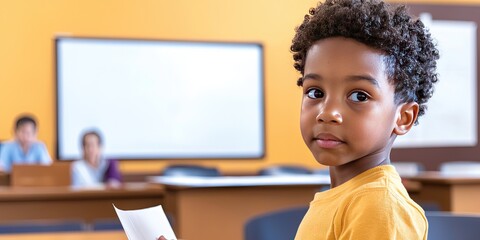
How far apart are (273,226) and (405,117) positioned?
115 cm

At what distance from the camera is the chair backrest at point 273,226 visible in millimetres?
2539

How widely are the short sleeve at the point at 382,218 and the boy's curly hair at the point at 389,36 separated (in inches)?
8.7

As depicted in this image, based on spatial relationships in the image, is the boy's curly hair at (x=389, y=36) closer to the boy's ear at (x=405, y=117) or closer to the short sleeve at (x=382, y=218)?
the boy's ear at (x=405, y=117)

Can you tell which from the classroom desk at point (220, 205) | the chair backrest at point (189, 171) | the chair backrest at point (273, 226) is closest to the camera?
the chair backrest at point (273, 226)

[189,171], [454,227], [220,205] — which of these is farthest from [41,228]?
[189,171]

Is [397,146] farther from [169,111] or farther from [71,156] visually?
[71,156]

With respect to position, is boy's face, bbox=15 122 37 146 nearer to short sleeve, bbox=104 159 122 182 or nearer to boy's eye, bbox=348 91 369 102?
short sleeve, bbox=104 159 122 182

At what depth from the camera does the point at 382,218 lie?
1269 mm

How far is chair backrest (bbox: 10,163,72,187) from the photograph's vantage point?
18.9 feet

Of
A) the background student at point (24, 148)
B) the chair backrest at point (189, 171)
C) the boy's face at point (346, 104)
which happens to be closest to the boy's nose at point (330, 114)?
the boy's face at point (346, 104)

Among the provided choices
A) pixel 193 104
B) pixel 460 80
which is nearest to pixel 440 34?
pixel 460 80

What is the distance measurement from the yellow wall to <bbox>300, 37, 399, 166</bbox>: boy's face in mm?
7420

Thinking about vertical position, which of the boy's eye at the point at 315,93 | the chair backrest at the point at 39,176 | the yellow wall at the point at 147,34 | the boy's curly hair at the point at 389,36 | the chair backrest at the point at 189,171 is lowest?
the chair backrest at the point at 189,171

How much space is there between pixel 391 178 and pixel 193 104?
7662 mm
